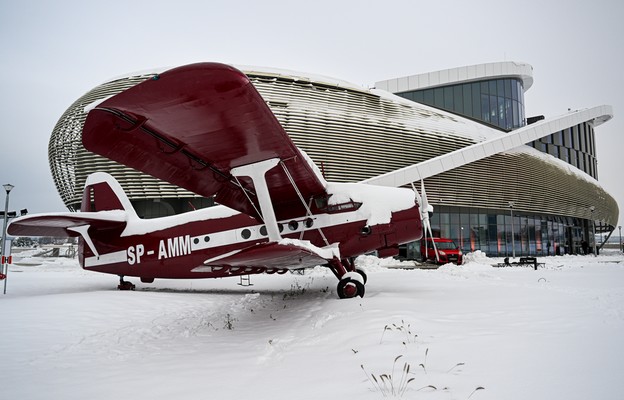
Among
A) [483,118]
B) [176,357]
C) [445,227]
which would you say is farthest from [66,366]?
[483,118]

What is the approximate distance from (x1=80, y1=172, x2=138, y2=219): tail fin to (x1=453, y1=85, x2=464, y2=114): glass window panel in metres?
37.9

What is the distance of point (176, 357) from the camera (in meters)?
4.66

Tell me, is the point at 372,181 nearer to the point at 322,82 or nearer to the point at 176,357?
the point at 322,82

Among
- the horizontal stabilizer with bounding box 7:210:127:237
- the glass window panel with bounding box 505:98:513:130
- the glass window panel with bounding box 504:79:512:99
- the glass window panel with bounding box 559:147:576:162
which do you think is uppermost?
the glass window panel with bounding box 504:79:512:99

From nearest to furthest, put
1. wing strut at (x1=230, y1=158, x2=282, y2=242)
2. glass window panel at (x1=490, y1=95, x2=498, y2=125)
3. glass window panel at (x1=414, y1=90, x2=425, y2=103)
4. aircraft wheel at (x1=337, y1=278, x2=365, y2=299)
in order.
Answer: wing strut at (x1=230, y1=158, x2=282, y2=242) → aircraft wheel at (x1=337, y1=278, x2=365, y2=299) → glass window panel at (x1=490, y1=95, x2=498, y2=125) → glass window panel at (x1=414, y1=90, x2=425, y2=103)

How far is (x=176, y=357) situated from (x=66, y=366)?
3.96 ft

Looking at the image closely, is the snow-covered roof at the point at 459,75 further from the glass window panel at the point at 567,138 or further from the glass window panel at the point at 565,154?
the glass window panel at the point at 565,154

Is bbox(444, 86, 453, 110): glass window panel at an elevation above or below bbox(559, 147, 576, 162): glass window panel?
above

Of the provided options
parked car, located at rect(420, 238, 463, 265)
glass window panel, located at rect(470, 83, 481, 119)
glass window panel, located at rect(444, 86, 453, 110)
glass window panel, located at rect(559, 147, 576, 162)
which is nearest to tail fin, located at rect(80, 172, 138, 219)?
parked car, located at rect(420, 238, 463, 265)

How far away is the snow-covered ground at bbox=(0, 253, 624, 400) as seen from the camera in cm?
300

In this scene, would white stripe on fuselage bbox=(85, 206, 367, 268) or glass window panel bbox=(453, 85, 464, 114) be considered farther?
glass window panel bbox=(453, 85, 464, 114)

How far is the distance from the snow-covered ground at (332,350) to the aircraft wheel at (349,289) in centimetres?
46

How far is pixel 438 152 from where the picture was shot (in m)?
31.9

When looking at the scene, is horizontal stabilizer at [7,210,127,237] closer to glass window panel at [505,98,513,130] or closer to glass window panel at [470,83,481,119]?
glass window panel at [470,83,481,119]
